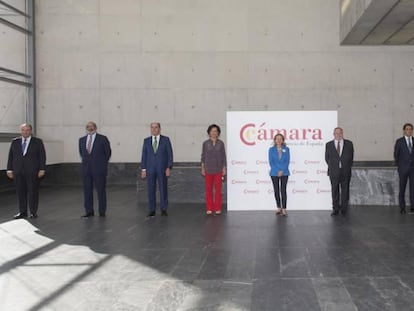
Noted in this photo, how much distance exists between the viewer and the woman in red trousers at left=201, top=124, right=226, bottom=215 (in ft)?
26.8

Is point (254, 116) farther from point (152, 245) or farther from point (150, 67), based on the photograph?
point (150, 67)

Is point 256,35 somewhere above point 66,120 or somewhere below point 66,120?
above

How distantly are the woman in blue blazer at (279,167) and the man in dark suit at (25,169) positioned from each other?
405 cm

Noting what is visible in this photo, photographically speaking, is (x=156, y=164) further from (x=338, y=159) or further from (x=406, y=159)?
(x=406, y=159)

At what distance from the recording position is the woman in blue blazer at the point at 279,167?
26.2ft

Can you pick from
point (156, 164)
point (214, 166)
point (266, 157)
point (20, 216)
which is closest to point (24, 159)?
point (20, 216)

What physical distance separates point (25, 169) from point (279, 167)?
4439 mm

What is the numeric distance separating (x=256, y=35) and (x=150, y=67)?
11.4 ft

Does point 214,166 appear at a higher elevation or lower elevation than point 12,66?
lower

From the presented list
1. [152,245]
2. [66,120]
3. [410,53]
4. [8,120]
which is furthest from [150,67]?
[152,245]

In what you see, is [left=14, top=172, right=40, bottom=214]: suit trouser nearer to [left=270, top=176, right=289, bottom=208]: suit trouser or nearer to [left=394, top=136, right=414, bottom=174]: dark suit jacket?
[left=270, top=176, right=289, bottom=208]: suit trouser

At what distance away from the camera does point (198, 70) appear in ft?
46.6

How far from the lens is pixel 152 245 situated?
553 cm

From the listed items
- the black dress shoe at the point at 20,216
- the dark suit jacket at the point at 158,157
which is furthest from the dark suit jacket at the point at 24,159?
the dark suit jacket at the point at 158,157
